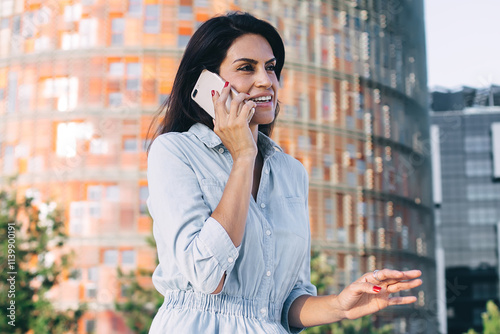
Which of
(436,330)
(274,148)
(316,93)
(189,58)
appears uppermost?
(316,93)

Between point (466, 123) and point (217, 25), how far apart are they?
55.5 metres

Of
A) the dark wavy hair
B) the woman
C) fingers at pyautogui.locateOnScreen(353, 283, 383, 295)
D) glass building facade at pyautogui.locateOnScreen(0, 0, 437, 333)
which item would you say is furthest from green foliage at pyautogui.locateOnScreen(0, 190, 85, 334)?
fingers at pyautogui.locateOnScreen(353, 283, 383, 295)

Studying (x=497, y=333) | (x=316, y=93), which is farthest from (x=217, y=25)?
(x=497, y=333)

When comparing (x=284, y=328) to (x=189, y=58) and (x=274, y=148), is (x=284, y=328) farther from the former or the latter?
(x=189, y=58)

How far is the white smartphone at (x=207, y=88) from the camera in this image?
147 centimetres

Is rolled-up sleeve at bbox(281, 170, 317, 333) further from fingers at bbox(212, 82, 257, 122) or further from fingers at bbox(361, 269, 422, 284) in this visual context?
fingers at bbox(212, 82, 257, 122)

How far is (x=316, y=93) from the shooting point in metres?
19.5

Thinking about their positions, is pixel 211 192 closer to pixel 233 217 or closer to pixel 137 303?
pixel 233 217

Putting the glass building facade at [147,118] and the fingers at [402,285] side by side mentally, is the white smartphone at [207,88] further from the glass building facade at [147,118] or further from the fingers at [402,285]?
the glass building facade at [147,118]

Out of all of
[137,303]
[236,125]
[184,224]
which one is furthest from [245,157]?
[137,303]

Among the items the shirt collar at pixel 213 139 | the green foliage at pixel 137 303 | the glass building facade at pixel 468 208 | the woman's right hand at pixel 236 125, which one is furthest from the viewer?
the glass building facade at pixel 468 208

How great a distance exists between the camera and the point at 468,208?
56562 millimetres


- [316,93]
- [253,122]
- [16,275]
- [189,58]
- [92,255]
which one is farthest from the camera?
[316,93]

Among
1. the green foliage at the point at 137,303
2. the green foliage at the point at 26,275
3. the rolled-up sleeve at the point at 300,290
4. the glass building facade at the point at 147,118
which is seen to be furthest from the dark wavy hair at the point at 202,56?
the glass building facade at the point at 147,118
